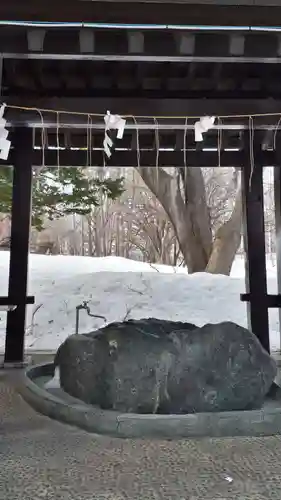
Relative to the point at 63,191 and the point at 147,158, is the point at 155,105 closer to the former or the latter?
the point at 147,158

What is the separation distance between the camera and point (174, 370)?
250 centimetres

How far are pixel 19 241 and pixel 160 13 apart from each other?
2791 mm

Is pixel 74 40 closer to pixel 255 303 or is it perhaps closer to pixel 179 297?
pixel 255 303

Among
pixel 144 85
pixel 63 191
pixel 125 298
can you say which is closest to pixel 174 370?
pixel 144 85

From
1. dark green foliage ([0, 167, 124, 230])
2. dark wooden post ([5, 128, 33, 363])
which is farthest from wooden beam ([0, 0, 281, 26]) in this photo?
dark green foliage ([0, 167, 124, 230])

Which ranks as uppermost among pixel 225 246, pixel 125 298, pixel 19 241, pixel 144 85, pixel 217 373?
pixel 144 85

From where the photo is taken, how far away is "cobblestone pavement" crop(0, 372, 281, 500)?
5.12 ft

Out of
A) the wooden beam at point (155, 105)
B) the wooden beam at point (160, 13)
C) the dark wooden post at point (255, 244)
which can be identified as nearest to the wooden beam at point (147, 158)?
the dark wooden post at point (255, 244)

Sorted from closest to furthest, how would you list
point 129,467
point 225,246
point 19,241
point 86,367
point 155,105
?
point 129,467
point 86,367
point 155,105
point 19,241
point 225,246

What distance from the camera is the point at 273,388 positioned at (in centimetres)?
304

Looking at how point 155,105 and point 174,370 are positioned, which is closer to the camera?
point 174,370

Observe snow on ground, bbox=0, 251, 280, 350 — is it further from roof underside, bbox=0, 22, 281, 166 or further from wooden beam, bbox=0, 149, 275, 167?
roof underside, bbox=0, 22, 281, 166

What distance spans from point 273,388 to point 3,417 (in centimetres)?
216

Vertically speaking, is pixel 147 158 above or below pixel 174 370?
above
